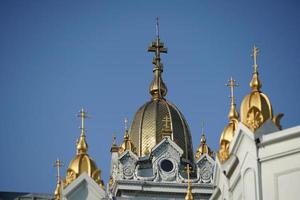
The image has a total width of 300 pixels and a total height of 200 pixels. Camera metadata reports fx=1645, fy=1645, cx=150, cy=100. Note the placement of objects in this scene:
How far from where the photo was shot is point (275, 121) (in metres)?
63.9

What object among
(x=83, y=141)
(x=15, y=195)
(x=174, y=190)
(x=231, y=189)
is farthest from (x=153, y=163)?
(x=231, y=189)

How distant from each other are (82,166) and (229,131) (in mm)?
7209

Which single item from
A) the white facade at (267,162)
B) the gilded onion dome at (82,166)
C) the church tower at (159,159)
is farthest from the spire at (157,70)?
the white facade at (267,162)

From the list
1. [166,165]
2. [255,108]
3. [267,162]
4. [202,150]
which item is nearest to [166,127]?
[202,150]

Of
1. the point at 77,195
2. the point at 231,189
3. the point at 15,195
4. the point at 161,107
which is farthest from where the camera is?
the point at 161,107

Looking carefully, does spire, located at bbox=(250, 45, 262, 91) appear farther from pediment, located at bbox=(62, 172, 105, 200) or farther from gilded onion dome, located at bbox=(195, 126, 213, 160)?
gilded onion dome, located at bbox=(195, 126, 213, 160)

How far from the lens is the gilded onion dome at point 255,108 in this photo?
6394cm

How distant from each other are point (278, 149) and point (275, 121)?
2.39m

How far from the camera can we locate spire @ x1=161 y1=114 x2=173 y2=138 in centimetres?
9685

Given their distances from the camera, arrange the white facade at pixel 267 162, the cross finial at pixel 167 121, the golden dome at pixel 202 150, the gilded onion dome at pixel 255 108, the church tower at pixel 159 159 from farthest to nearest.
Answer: the golden dome at pixel 202 150
the cross finial at pixel 167 121
the church tower at pixel 159 159
the gilded onion dome at pixel 255 108
the white facade at pixel 267 162

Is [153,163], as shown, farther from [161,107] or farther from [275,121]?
[275,121]

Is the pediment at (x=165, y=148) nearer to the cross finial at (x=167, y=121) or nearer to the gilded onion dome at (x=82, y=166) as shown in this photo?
the cross finial at (x=167, y=121)

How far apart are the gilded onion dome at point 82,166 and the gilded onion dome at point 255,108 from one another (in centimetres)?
984

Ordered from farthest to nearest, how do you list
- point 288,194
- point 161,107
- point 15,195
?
point 161,107 < point 15,195 < point 288,194
